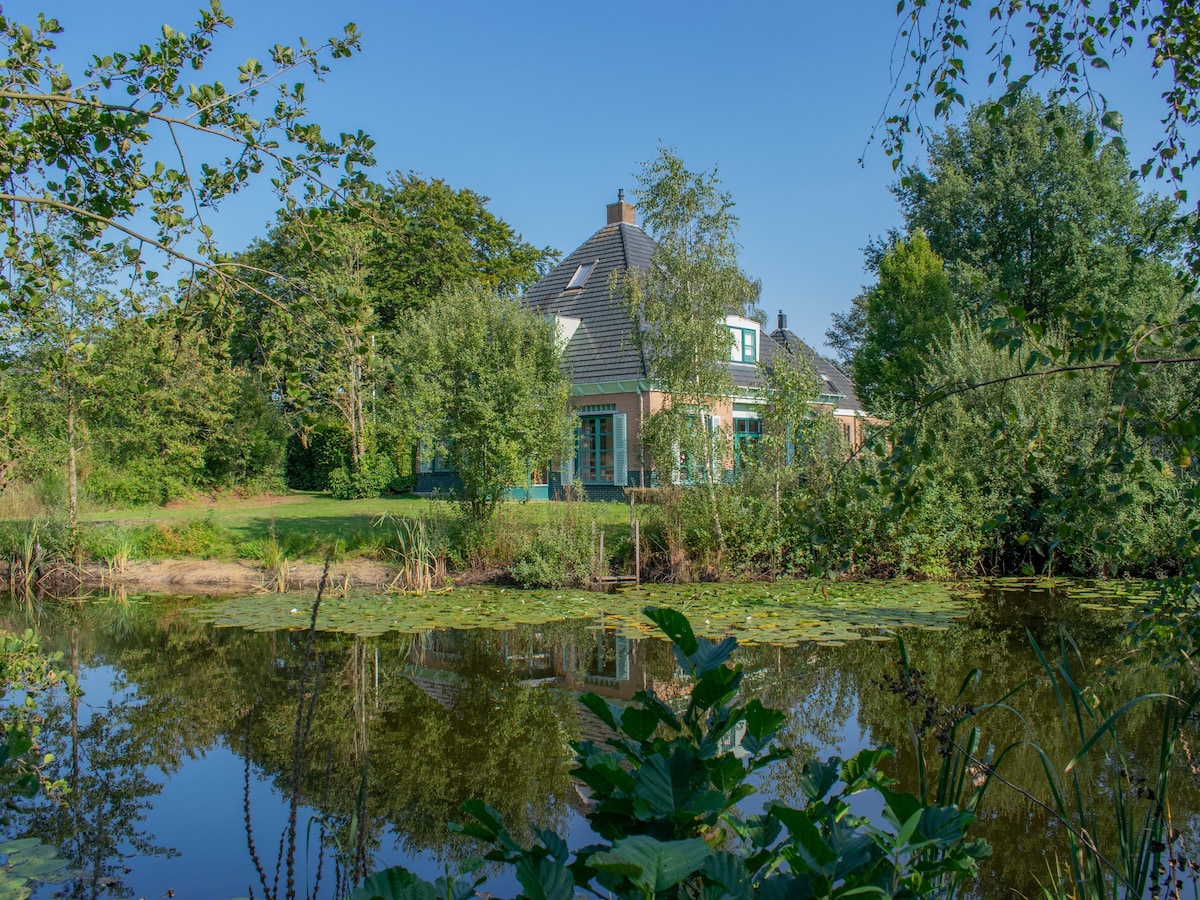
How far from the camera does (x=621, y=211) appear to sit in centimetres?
2536

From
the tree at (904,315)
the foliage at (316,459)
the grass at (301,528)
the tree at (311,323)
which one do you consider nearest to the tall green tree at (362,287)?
the tree at (311,323)

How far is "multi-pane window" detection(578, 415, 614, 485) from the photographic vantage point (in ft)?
71.1

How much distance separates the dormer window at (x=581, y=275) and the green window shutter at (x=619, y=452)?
4970 mm

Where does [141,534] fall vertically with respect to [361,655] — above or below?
above

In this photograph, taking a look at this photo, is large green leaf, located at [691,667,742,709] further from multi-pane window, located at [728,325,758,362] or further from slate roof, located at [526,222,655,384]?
multi-pane window, located at [728,325,758,362]

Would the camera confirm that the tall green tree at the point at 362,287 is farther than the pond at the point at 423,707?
No

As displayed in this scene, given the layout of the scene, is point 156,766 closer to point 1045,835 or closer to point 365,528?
point 1045,835

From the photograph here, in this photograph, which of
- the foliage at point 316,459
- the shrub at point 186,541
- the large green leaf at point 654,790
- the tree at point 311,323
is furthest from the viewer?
the foliage at point 316,459

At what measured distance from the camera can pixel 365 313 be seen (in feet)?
11.1

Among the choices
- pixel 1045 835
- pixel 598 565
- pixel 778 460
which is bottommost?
pixel 1045 835

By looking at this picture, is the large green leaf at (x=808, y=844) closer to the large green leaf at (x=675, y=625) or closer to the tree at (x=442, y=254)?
the large green leaf at (x=675, y=625)

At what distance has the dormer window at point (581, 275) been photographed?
2450 cm

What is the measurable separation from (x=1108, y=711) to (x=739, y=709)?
255 inches

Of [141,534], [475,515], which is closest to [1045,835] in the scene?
[475,515]
